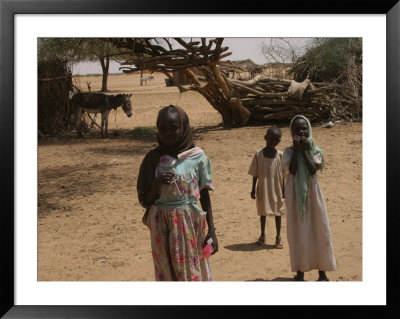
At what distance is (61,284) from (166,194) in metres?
1.03

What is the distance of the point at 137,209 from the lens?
7242mm

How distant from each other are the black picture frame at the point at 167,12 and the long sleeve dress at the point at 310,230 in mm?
764

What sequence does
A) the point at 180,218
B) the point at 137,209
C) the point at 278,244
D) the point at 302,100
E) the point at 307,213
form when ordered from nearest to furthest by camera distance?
1. the point at 180,218
2. the point at 307,213
3. the point at 278,244
4. the point at 137,209
5. the point at 302,100

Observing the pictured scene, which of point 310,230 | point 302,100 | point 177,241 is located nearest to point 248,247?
point 310,230

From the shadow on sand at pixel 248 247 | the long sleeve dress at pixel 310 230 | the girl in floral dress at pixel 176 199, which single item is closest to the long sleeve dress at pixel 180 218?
the girl in floral dress at pixel 176 199

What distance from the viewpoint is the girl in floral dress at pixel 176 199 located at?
3.50m

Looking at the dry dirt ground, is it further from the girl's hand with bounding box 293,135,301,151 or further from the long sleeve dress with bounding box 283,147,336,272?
the girl's hand with bounding box 293,135,301,151


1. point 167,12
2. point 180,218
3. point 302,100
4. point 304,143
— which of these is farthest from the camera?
point 302,100

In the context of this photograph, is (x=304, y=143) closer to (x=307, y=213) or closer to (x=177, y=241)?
(x=307, y=213)

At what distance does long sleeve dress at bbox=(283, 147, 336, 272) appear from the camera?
176 inches

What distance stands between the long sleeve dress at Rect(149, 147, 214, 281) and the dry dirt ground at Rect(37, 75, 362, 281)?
4.84ft

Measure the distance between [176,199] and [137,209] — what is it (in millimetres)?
3793

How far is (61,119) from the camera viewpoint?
46.6ft

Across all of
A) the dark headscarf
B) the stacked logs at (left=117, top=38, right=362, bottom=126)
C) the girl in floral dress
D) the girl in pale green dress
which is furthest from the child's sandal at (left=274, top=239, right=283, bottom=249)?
the stacked logs at (left=117, top=38, right=362, bottom=126)
